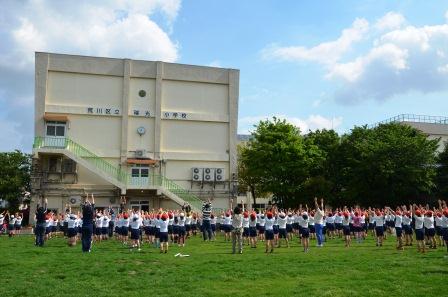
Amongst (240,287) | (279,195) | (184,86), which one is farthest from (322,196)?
(240,287)

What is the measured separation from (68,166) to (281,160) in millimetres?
17621

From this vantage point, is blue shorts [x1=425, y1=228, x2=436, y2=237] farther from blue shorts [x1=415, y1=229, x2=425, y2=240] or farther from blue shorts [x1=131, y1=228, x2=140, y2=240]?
blue shorts [x1=131, y1=228, x2=140, y2=240]

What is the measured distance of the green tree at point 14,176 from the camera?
38938 mm

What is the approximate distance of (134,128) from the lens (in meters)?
40.5

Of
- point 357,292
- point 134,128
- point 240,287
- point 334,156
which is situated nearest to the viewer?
point 357,292

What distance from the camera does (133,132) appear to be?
40.4 m

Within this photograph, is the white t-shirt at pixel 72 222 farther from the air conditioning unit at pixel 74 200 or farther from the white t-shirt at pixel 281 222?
the air conditioning unit at pixel 74 200

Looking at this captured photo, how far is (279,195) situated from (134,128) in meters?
13.7

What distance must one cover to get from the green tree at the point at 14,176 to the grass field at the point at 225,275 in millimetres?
24454

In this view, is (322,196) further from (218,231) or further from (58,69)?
(58,69)

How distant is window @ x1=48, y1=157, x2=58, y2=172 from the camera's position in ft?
125

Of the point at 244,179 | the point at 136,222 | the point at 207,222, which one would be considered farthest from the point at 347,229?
the point at 244,179

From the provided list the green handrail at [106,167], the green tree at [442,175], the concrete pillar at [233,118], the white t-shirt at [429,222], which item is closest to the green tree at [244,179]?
the concrete pillar at [233,118]

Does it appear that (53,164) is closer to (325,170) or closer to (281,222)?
(325,170)
